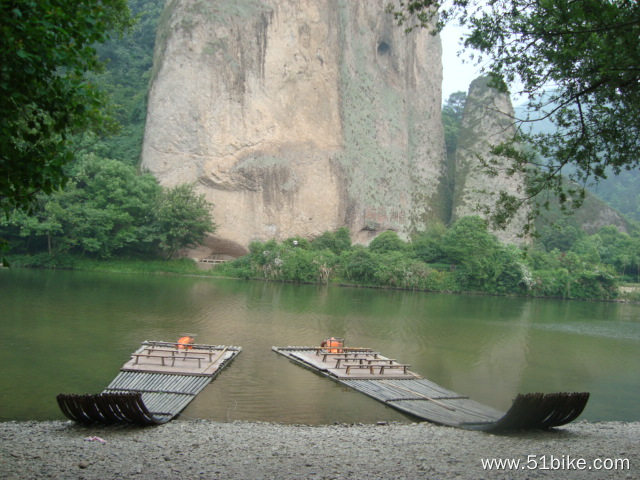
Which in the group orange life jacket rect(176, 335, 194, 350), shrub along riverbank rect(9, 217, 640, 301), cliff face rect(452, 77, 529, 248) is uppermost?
cliff face rect(452, 77, 529, 248)

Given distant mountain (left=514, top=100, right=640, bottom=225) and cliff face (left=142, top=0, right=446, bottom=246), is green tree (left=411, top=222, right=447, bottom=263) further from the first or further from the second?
distant mountain (left=514, top=100, right=640, bottom=225)

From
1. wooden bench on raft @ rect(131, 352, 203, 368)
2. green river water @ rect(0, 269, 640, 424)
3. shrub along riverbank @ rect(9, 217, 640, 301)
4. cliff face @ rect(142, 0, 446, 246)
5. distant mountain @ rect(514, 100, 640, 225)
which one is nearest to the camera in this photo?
green river water @ rect(0, 269, 640, 424)

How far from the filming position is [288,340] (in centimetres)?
1772

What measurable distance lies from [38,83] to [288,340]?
13.6 meters

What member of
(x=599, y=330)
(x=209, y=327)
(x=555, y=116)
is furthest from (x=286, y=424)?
(x=599, y=330)

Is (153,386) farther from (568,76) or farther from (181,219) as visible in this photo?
(181,219)

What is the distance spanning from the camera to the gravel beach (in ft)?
20.1

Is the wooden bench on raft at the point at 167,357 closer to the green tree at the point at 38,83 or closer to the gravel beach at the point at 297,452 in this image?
the gravel beach at the point at 297,452

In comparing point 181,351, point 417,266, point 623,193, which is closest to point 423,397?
point 181,351

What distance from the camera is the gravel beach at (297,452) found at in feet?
20.1

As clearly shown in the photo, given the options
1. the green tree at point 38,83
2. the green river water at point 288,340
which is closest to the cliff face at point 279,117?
the green river water at point 288,340

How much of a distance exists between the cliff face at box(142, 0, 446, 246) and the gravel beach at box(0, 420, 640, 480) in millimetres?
34815

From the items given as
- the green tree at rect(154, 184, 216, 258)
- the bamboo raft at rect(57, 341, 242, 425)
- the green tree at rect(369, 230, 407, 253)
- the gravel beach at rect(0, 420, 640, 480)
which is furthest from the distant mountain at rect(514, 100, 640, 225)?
the gravel beach at rect(0, 420, 640, 480)

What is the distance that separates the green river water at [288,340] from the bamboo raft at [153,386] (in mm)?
346
